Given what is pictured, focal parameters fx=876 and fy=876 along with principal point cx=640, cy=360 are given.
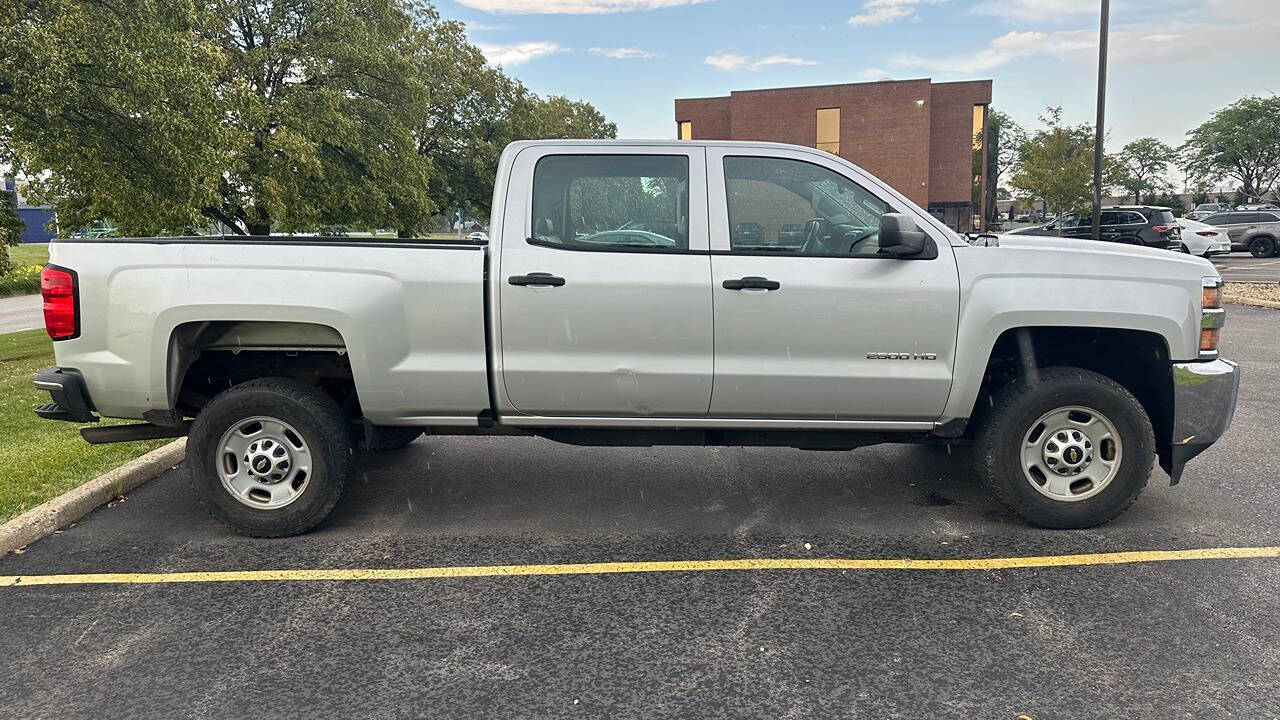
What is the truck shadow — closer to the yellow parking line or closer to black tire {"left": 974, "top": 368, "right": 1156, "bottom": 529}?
black tire {"left": 974, "top": 368, "right": 1156, "bottom": 529}

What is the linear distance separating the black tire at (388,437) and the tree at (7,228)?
411 inches

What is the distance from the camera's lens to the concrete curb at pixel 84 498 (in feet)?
15.0

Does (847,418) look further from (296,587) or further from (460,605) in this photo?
(296,587)

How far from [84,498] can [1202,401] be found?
6.17 metres

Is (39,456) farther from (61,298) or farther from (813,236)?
(813,236)

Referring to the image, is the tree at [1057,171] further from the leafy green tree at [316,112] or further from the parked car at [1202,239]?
the leafy green tree at [316,112]

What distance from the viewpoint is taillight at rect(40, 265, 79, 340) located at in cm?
443

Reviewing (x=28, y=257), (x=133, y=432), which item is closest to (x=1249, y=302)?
(x=133, y=432)

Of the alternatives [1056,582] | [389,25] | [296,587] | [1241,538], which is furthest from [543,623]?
[389,25]

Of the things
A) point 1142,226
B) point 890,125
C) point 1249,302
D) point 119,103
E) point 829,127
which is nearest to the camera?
point 119,103

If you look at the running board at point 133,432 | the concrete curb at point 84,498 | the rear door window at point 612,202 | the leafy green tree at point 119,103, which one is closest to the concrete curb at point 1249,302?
the rear door window at point 612,202

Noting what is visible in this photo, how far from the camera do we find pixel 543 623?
364 centimetres

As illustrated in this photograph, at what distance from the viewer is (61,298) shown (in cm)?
443

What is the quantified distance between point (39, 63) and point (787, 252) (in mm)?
10453
